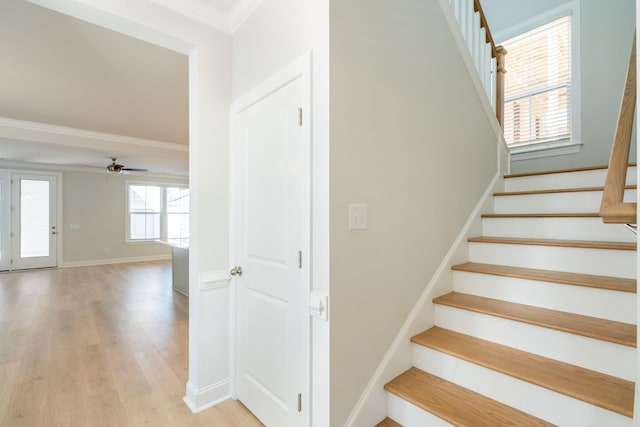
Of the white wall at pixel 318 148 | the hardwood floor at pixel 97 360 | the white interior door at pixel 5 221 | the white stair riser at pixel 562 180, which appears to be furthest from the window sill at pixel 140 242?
the white stair riser at pixel 562 180

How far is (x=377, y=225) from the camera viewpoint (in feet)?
5.35

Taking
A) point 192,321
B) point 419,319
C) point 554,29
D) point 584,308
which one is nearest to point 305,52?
point 419,319

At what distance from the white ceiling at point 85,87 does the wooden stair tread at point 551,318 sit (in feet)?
8.38

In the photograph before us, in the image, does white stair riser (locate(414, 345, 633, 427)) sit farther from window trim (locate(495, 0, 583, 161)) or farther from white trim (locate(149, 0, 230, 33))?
window trim (locate(495, 0, 583, 161))

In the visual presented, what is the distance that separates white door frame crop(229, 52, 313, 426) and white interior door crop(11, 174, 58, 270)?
8189 millimetres

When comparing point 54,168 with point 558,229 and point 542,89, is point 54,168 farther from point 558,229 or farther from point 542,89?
point 542,89

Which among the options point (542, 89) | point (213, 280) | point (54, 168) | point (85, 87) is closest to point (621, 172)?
point (213, 280)

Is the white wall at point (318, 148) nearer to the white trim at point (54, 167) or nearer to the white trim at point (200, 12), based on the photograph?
the white trim at point (200, 12)

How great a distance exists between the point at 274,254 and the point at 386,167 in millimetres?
843

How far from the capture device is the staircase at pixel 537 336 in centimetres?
131

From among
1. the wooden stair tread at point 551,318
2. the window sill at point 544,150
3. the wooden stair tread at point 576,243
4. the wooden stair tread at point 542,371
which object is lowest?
the wooden stair tread at point 542,371

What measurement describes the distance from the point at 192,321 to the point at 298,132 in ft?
4.98

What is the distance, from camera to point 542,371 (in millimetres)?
1406

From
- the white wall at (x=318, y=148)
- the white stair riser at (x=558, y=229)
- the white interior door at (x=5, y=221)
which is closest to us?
the white wall at (x=318, y=148)
